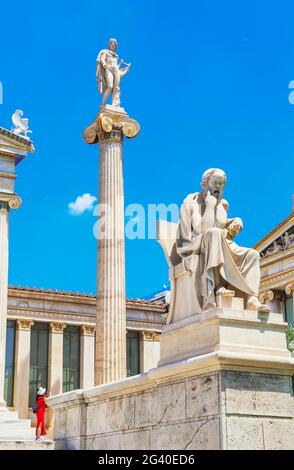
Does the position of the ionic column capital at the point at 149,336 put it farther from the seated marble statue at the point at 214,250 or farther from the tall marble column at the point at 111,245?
the seated marble statue at the point at 214,250

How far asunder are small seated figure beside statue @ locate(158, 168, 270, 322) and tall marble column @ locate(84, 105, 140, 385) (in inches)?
541

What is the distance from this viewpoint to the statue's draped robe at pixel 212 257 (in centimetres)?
1265

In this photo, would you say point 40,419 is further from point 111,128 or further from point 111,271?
point 111,128

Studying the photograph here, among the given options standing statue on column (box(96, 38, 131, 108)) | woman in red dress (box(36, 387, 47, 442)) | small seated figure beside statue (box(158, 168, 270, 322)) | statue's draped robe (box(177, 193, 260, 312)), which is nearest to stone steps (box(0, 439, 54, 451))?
woman in red dress (box(36, 387, 47, 442))

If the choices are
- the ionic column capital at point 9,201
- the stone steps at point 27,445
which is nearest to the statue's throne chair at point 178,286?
the stone steps at point 27,445

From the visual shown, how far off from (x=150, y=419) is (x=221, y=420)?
2.17 meters

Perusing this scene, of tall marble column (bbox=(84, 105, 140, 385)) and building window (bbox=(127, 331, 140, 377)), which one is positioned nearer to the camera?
tall marble column (bbox=(84, 105, 140, 385))

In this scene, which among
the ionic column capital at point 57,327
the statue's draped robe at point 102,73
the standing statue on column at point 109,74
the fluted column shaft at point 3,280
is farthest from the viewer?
the ionic column capital at point 57,327

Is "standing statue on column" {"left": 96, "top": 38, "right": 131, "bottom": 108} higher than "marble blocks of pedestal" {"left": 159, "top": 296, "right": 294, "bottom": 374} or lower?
higher

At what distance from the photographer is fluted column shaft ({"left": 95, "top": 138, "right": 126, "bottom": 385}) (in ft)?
89.6

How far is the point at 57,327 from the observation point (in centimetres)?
→ 4562

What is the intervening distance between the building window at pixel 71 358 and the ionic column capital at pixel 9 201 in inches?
425

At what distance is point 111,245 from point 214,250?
1611 cm

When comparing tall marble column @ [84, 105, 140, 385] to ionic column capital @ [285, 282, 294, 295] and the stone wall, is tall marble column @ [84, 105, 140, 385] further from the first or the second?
ionic column capital @ [285, 282, 294, 295]
